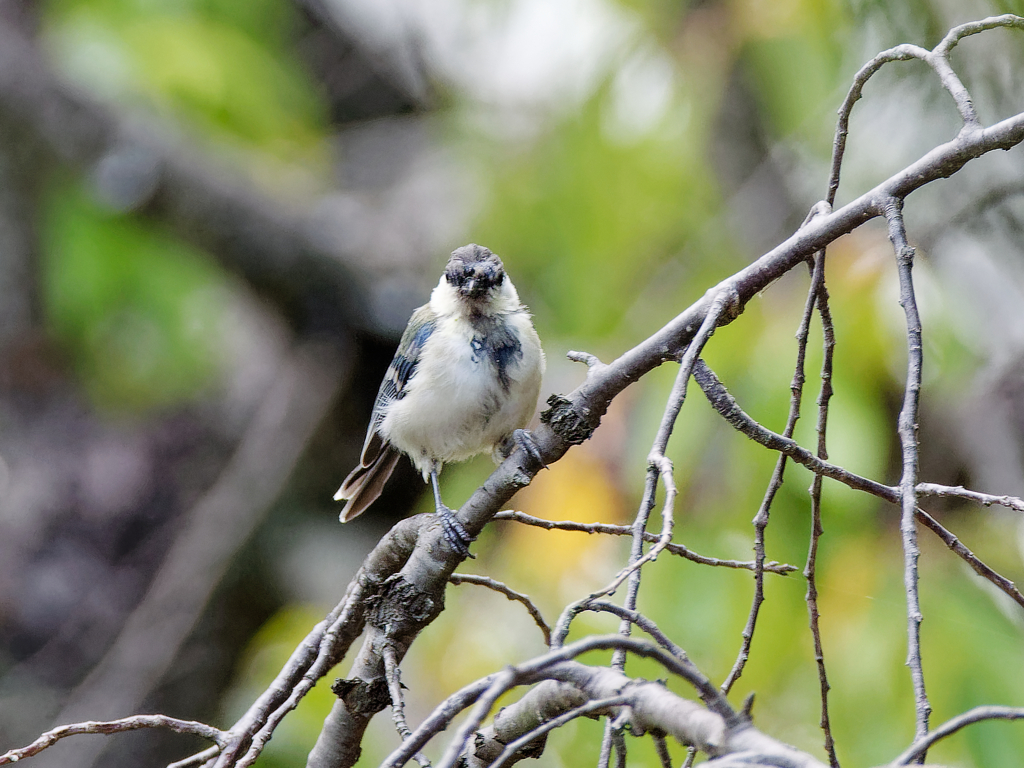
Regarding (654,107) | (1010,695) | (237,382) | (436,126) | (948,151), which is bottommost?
(1010,695)

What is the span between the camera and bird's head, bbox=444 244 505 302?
10.6 ft

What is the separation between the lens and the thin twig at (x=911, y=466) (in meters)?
1.19

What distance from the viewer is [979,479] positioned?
143 inches

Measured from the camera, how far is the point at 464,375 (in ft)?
10.2

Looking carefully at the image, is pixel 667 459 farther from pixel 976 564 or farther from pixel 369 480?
pixel 369 480

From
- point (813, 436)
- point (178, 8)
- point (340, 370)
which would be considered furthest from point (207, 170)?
point (813, 436)

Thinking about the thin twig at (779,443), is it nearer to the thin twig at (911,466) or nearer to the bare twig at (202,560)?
the thin twig at (911,466)

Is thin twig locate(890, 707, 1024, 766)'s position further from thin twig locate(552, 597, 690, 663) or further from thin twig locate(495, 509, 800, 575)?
thin twig locate(495, 509, 800, 575)

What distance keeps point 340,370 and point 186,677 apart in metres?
2.00

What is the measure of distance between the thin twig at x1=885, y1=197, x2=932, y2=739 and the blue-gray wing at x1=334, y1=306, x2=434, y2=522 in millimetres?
2053

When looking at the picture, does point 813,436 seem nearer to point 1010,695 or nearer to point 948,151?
point 1010,695

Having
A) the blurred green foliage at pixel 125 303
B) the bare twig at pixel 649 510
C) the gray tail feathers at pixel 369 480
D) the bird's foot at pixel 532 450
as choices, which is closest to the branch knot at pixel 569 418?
the bird's foot at pixel 532 450

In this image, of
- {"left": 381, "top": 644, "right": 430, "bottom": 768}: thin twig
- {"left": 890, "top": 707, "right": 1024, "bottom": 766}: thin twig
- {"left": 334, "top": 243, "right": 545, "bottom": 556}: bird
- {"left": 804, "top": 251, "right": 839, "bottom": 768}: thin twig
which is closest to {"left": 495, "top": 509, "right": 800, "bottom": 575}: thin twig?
{"left": 804, "top": 251, "right": 839, "bottom": 768}: thin twig

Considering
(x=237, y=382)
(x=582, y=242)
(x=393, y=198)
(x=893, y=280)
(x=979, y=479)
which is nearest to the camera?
(x=893, y=280)
